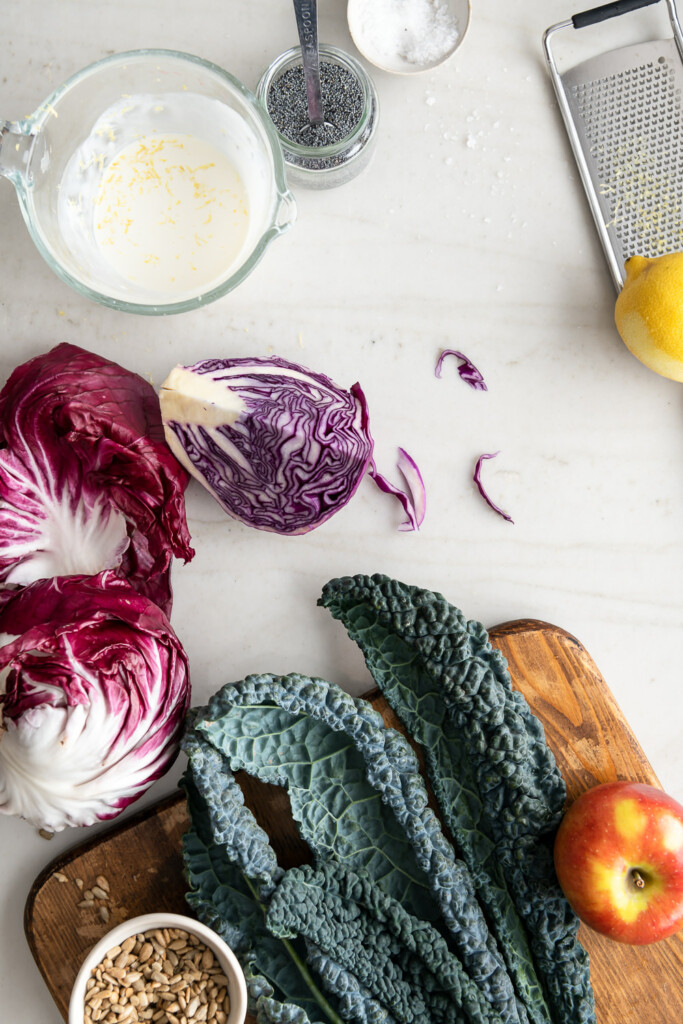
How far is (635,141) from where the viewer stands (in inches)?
51.1

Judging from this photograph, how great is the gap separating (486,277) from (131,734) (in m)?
0.85

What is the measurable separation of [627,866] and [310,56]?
1160mm

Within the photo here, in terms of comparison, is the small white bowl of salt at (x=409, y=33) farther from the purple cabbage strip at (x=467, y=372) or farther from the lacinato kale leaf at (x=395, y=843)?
the lacinato kale leaf at (x=395, y=843)

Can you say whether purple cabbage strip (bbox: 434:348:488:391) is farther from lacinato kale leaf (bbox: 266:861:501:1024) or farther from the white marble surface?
lacinato kale leaf (bbox: 266:861:501:1024)

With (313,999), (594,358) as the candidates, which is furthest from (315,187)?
(313,999)

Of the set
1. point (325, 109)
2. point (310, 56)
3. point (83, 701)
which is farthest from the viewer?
point (325, 109)

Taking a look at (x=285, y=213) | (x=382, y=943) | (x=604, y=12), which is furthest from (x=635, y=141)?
(x=382, y=943)

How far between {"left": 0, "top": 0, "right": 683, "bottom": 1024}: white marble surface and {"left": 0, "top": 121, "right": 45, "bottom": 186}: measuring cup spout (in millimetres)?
155

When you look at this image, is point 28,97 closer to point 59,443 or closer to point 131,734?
point 59,443

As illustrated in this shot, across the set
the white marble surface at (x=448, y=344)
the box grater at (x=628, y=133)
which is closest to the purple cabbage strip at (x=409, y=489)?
the white marble surface at (x=448, y=344)

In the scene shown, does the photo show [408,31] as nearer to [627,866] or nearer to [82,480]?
[82,480]

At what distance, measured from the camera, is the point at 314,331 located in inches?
51.6

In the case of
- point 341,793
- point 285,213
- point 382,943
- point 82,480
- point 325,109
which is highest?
point 325,109

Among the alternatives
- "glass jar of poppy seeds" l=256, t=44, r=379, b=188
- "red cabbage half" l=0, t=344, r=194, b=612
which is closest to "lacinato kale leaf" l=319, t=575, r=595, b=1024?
"red cabbage half" l=0, t=344, r=194, b=612
